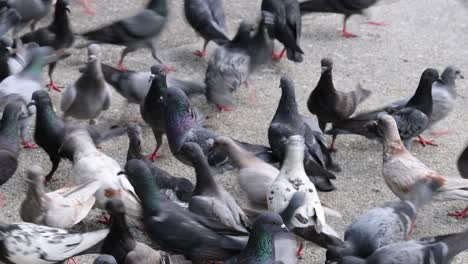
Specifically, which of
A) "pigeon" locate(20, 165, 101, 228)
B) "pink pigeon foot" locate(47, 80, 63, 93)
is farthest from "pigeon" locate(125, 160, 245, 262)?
"pink pigeon foot" locate(47, 80, 63, 93)

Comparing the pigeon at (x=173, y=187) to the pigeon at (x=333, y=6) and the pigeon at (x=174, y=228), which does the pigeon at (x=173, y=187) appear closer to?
the pigeon at (x=174, y=228)

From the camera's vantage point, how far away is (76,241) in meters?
5.10

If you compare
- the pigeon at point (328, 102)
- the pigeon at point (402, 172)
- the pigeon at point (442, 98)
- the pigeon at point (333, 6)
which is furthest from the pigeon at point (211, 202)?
the pigeon at point (333, 6)

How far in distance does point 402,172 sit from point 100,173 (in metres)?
2.05

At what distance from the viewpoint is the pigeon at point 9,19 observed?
26.3 feet

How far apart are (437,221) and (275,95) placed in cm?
222

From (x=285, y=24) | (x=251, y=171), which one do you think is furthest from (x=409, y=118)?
(x=285, y=24)

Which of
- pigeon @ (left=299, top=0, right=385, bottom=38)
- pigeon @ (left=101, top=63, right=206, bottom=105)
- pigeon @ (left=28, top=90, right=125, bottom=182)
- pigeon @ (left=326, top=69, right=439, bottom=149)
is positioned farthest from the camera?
pigeon @ (left=299, top=0, right=385, bottom=38)

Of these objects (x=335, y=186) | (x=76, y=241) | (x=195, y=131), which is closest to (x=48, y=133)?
(x=195, y=131)

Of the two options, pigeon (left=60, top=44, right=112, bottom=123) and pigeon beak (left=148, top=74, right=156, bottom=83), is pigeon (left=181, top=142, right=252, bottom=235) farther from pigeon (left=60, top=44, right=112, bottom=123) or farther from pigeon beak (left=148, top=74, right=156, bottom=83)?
pigeon (left=60, top=44, right=112, bottom=123)

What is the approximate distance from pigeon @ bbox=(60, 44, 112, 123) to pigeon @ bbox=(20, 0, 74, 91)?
957mm

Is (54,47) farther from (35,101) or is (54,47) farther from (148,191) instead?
(148,191)

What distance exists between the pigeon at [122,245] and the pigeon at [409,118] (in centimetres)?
223

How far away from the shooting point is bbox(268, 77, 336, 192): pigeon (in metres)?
6.12
